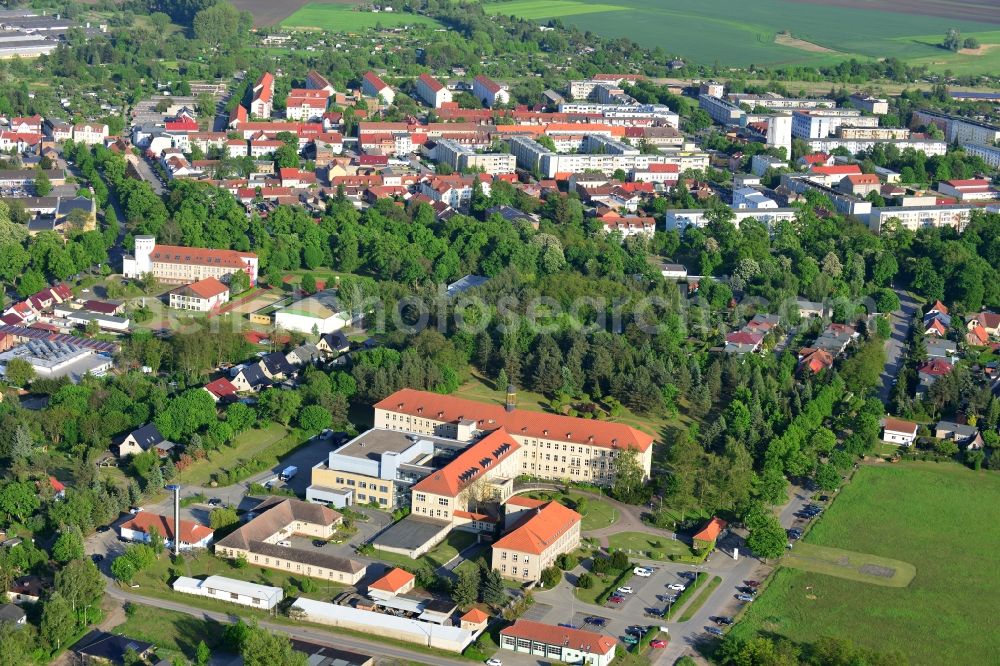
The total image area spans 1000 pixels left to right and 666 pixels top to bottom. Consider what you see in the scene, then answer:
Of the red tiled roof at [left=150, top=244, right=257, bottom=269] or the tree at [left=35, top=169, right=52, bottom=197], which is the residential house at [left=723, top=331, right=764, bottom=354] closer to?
the red tiled roof at [left=150, top=244, right=257, bottom=269]

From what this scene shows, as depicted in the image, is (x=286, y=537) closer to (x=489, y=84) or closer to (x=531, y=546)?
(x=531, y=546)

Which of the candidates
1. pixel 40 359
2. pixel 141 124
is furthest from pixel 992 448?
pixel 141 124

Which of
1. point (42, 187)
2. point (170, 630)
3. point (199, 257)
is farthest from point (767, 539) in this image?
point (42, 187)

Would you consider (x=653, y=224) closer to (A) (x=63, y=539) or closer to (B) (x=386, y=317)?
(B) (x=386, y=317)

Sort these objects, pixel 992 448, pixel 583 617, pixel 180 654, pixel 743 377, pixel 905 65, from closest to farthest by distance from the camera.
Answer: pixel 180 654, pixel 583 617, pixel 992 448, pixel 743 377, pixel 905 65

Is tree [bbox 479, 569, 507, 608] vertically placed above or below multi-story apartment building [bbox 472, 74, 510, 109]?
below

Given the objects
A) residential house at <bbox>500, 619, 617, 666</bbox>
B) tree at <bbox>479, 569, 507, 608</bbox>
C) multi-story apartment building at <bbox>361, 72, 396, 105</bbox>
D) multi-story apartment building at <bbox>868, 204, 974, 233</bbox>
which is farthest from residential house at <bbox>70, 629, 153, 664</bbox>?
multi-story apartment building at <bbox>361, 72, 396, 105</bbox>

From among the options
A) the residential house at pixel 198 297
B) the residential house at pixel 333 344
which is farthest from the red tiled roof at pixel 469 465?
the residential house at pixel 198 297
